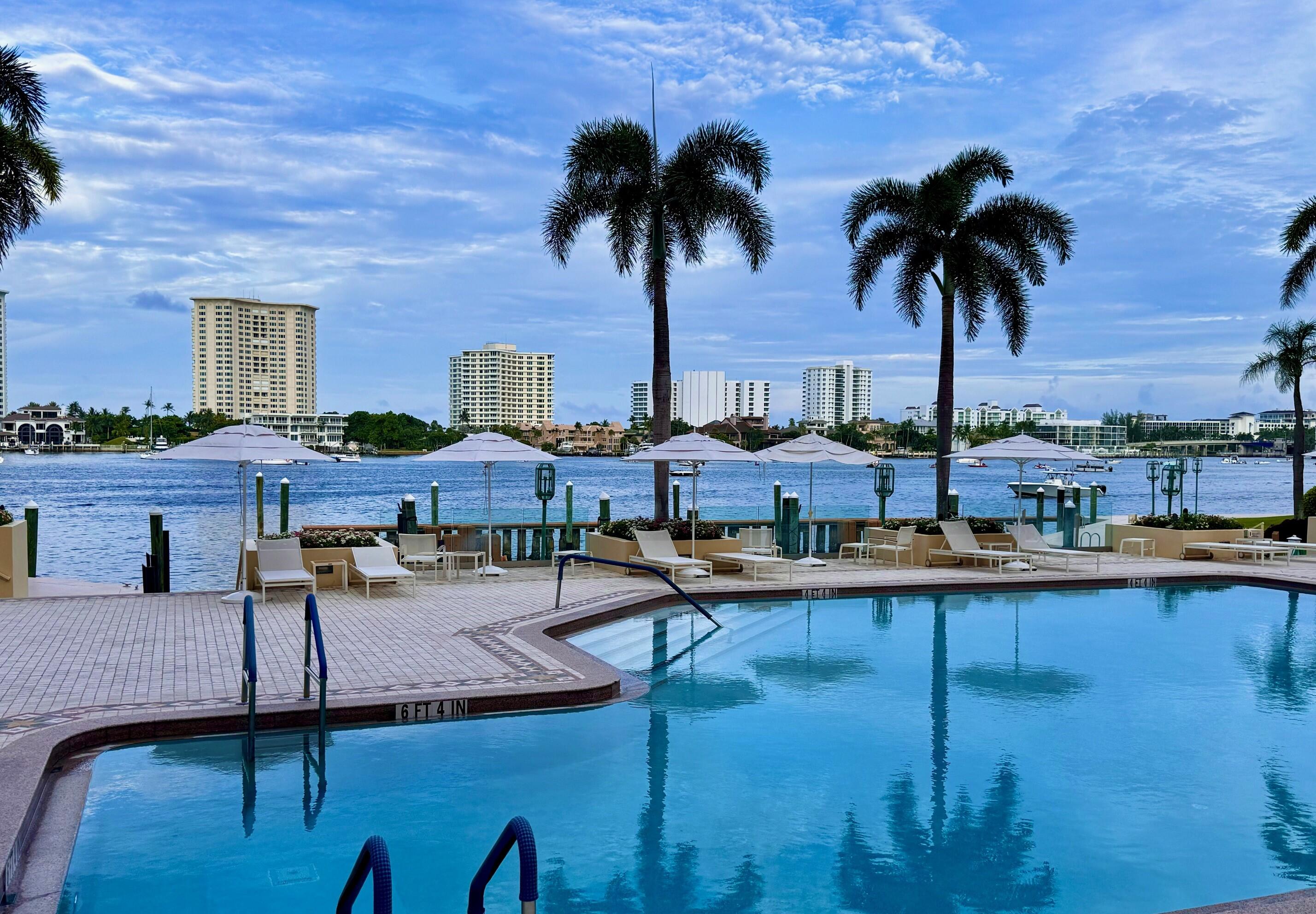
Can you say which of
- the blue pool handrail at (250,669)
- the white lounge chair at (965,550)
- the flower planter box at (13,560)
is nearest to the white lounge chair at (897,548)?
the white lounge chair at (965,550)

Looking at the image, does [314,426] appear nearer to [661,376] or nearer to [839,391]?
[839,391]

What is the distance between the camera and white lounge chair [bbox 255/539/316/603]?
12.9 m

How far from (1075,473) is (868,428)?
109 feet

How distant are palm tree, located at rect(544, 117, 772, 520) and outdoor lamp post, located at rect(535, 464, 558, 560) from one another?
6.63 feet

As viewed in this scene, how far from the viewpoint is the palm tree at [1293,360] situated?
2809 cm

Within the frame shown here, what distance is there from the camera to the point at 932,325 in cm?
2209

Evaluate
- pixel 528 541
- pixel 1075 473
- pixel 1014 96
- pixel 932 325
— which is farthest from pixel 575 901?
pixel 1075 473

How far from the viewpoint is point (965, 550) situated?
17922mm

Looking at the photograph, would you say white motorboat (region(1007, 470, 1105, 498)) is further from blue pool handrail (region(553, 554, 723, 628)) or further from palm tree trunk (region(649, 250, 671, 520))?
blue pool handrail (region(553, 554, 723, 628))

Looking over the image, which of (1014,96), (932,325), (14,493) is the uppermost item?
(1014,96)

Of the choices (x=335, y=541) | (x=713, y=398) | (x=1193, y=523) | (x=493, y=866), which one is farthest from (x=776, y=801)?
(x=713, y=398)

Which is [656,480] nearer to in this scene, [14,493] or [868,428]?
[14,493]

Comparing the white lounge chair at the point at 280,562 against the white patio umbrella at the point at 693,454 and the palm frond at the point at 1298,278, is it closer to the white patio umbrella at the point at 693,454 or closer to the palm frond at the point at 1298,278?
the white patio umbrella at the point at 693,454

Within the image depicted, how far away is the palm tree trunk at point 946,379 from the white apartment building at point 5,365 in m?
142
